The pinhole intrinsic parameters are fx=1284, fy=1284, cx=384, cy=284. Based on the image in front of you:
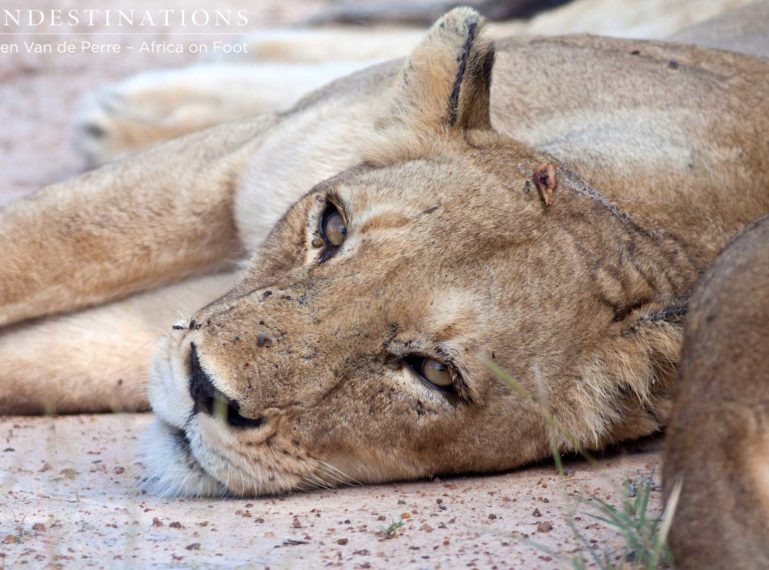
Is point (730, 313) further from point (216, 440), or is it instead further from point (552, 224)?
point (216, 440)

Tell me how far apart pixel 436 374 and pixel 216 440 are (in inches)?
18.3

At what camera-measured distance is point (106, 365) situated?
3570mm

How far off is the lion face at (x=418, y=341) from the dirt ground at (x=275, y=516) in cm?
8

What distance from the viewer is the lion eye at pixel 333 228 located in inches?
110

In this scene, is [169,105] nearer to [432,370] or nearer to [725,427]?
[432,370]

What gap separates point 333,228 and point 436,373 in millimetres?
419

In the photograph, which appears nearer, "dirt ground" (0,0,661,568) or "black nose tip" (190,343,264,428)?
"dirt ground" (0,0,661,568)

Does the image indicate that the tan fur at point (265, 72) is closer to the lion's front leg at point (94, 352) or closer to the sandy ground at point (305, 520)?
the lion's front leg at point (94, 352)

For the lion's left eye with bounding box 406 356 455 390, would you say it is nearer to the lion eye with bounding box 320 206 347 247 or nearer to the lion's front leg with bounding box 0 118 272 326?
the lion eye with bounding box 320 206 347 247

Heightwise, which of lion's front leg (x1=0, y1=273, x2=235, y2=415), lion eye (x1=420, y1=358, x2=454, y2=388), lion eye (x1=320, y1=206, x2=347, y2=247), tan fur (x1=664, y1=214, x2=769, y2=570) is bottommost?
lion's front leg (x1=0, y1=273, x2=235, y2=415)

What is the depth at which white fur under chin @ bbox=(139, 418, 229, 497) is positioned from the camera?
105 inches

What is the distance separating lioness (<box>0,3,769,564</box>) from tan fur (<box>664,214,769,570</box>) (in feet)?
2.21

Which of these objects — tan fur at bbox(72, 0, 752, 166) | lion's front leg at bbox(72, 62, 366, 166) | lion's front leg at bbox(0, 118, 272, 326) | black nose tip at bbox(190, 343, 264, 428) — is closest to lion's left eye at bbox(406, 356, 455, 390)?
black nose tip at bbox(190, 343, 264, 428)

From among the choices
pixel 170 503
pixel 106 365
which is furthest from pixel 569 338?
pixel 106 365
